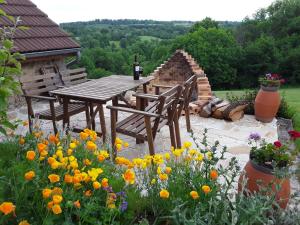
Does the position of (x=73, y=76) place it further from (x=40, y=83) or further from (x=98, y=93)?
(x=98, y=93)

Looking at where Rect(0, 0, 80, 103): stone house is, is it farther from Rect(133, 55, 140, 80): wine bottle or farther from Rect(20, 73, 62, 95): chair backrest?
Rect(133, 55, 140, 80): wine bottle

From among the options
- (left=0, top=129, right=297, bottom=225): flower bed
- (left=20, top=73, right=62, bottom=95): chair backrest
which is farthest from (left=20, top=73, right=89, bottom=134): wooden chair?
(left=0, top=129, right=297, bottom=225): flower bed

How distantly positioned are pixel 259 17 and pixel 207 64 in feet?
59.8

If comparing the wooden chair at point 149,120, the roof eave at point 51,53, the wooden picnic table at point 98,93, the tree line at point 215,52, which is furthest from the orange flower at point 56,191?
the tree line at point 215,52

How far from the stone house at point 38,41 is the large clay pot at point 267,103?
4121mm

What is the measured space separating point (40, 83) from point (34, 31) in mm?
2480

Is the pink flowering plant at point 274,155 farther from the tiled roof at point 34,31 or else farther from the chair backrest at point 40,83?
the tiled roof at point 34,31

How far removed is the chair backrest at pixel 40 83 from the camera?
429 cm

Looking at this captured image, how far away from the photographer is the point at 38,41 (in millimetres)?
6219

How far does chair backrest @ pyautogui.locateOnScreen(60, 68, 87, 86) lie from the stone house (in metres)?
0.97

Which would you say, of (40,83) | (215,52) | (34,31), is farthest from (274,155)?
(215,52)

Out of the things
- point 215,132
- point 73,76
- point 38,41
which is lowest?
point 215,132

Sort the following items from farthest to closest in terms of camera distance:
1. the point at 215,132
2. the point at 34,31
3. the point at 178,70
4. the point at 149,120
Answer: the point at 178,70 → the point at 34,31 → the point at 215,132 → the point at 149,120

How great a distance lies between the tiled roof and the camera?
594cm
